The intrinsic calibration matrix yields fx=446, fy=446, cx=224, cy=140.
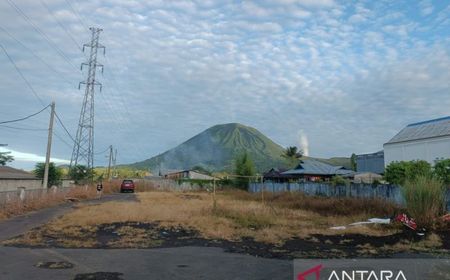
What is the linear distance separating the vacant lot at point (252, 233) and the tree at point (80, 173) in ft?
116

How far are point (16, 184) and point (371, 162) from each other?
51.3 m

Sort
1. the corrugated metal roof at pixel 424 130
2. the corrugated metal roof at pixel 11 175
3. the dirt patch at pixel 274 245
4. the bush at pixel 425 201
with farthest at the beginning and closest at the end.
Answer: the corrugated metal roof at pixel 424 130
the corrugated metal roof at pixel 11 175
the bush at pixel 425 201
the dirt patch at pixel 274 245

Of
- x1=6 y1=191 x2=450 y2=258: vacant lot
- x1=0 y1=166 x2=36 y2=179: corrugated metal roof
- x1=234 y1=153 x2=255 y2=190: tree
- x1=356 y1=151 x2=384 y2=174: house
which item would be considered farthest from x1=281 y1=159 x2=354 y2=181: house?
x1=0 y1=166 x2=36 y2=179: corrugated metal roof

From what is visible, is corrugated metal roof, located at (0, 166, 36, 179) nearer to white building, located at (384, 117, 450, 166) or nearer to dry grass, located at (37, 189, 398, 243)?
dry grass, located at (37, 189, 398, 243)

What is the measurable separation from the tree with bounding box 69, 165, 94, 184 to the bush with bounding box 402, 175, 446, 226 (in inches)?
1758

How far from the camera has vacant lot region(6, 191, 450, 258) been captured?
12.3 metres

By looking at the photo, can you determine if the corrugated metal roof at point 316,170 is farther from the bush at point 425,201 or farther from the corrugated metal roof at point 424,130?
the bush at point 425,201

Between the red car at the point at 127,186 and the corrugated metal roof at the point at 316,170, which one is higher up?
the corrugated metal roof at the point at 316,170

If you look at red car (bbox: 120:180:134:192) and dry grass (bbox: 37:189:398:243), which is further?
red car (bbox: 120:180:134:192)

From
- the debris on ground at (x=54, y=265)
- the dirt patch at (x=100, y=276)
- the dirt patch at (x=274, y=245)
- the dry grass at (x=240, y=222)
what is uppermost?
the dry grass at (x=240, y=222)

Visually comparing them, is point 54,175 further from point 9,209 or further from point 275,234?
point 275,234

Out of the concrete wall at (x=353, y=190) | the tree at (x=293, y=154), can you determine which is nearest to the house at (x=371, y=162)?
the tree at (x=293, y=154)

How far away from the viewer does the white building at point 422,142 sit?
42.2 meters

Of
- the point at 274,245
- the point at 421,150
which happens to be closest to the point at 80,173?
the point at 421,150
